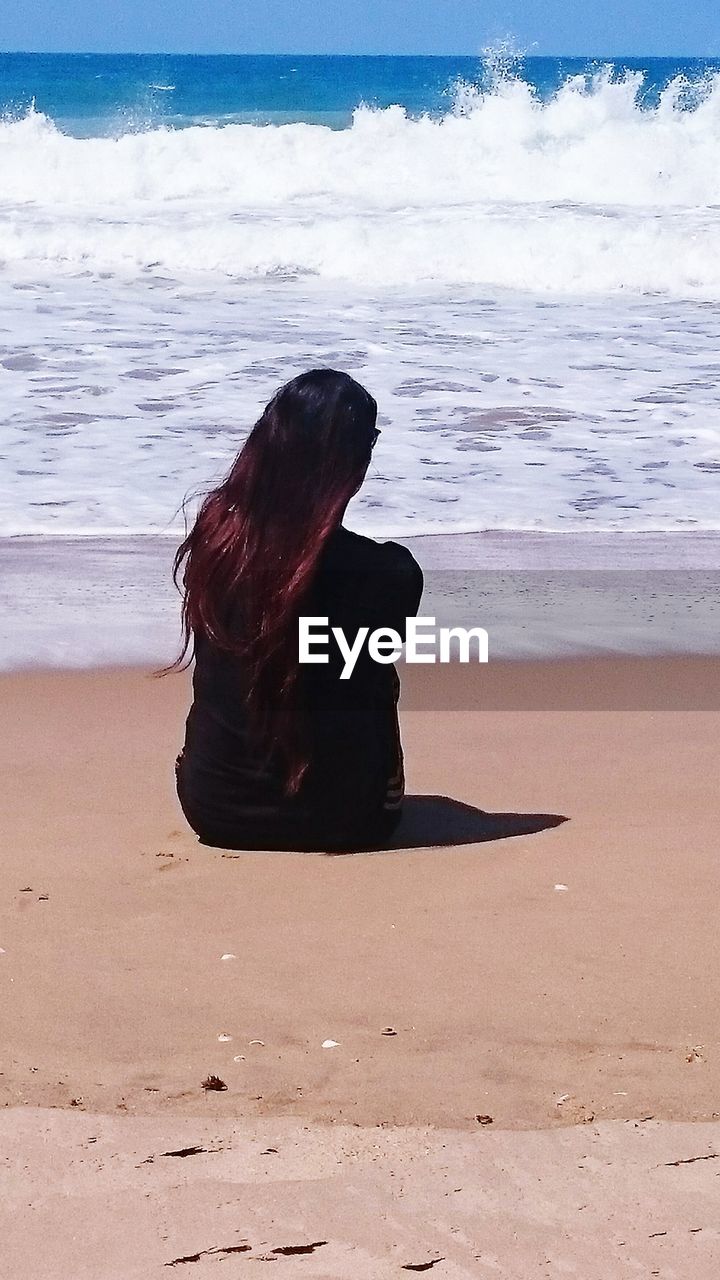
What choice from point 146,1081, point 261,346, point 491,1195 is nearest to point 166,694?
point 146,1081

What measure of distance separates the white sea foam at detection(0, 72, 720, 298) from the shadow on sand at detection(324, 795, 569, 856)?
11989mm

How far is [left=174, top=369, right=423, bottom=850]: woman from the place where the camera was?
300 centimetres

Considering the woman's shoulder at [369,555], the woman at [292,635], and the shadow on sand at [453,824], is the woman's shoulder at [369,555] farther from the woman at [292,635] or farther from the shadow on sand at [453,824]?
the shadow on sand at [453,824]

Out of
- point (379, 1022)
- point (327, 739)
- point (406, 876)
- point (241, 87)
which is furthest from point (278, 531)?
point (241, 87)

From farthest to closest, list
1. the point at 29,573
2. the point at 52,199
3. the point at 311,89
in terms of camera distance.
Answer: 1. the point at 311,89
2. the point at 52,199
3. the point at 29,573

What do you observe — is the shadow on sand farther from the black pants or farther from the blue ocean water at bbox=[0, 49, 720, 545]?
the blue ocean water at bbox=[0, 49, 720, 545]

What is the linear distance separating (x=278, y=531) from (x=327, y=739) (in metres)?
0.45

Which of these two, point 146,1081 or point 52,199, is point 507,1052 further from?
point 52,199

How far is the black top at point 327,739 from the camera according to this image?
3.07 m

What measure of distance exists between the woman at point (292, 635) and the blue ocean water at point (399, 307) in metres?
3.01

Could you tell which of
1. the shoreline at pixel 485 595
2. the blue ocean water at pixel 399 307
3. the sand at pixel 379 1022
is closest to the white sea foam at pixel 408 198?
the blue ocean water at pixel 399 307

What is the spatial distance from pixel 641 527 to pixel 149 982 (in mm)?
3997

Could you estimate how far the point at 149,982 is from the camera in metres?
2.54

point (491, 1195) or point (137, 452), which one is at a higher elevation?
point (137, 452)
